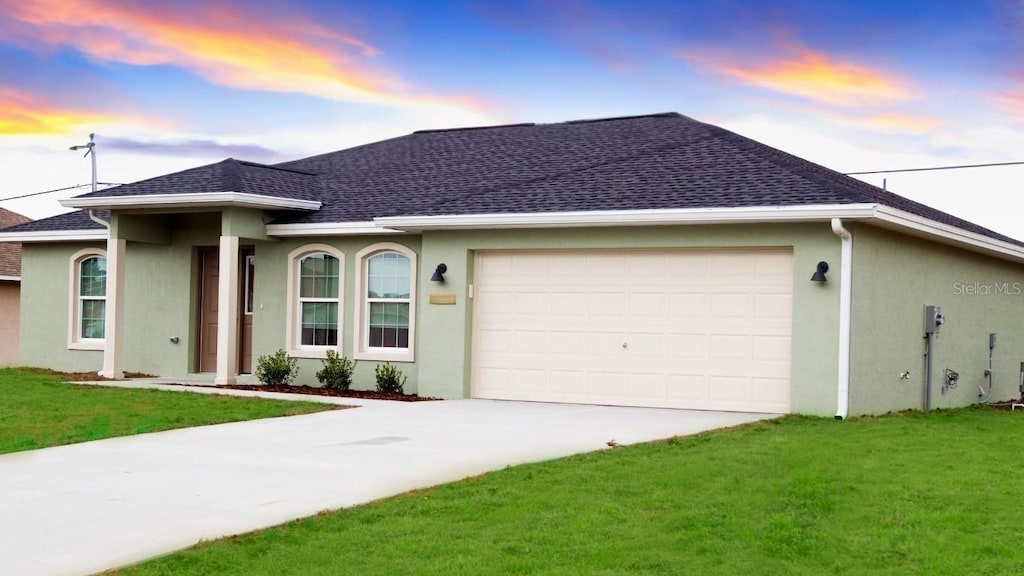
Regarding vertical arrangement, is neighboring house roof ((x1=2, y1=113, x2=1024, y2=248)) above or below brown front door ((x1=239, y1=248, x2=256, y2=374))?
above

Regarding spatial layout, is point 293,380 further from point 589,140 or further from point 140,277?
point 589,140

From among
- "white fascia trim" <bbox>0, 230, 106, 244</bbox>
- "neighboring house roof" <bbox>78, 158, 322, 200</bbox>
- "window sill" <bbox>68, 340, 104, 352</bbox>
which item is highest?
"neighboring house roof" <bbox>78, 158, 322, 200</bbox>

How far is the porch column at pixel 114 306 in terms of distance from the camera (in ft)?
→ 62.8

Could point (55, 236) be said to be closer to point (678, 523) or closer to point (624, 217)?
point (624, 217)

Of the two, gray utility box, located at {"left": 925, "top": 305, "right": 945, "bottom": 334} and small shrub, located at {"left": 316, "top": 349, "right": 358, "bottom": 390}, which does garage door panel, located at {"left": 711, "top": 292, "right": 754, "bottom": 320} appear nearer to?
gray utility box, located at {"left": 925, "top": 305, "right": 945, "bottom": 334}

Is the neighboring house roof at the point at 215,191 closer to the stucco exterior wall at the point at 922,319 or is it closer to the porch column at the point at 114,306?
the porch column at the point at 114,306

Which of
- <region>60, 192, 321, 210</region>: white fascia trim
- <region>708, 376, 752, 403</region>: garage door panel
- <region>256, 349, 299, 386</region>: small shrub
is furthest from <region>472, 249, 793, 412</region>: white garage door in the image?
<region>60, 192, 321, 210</region>: white fascia trim

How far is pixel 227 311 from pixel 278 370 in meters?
1.23

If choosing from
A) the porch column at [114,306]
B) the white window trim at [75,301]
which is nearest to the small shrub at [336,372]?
the porch column at [114,306]

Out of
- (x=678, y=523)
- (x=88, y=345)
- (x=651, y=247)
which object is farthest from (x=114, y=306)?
(x=678, y=523)

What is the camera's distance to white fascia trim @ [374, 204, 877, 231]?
13641 millimetres

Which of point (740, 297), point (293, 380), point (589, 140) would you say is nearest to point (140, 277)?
point (293, 380)

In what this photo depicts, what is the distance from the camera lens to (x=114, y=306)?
19.2 meters

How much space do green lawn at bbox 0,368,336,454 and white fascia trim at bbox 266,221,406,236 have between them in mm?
3281
